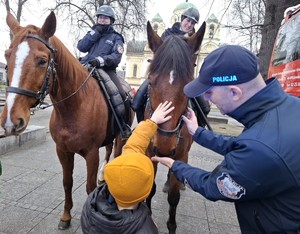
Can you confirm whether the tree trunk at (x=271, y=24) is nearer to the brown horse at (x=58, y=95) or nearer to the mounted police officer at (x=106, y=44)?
the mounted police officer at (x=106, y=44)

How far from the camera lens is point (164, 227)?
330 centimetres

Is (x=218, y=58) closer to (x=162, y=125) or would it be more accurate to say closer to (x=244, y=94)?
(x=244, y=94)

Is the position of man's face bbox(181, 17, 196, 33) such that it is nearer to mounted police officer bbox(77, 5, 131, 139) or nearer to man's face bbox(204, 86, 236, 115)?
mounted police officer bbox(77, 5, 131, 139)

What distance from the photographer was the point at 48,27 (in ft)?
7.40

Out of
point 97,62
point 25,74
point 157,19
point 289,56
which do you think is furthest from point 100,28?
point 157,19

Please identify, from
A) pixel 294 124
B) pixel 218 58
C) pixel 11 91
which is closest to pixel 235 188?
pixel 294 124

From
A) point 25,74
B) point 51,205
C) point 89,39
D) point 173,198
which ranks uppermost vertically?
point 89,39

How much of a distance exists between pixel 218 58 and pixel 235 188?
0.69 meters

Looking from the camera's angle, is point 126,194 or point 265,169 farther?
point 126,194

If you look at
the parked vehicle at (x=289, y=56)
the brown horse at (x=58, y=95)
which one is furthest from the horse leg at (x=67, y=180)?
the parked vehicle at (x=289, y=56)

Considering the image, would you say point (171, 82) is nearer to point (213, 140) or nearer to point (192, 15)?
point (213, 140)

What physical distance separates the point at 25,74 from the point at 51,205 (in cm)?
224

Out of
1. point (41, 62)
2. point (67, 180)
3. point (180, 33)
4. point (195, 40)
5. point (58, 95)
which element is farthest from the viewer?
Result: point (180, 33)

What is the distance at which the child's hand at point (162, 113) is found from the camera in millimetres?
2018
